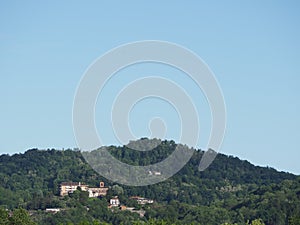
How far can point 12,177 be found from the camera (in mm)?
150250

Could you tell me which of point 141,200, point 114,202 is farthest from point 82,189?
point 141,200

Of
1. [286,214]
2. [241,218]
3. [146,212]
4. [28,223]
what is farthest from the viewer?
[146,212]

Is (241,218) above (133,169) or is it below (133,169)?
below

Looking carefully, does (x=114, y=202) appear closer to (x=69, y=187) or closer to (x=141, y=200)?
(x=141, y=200)

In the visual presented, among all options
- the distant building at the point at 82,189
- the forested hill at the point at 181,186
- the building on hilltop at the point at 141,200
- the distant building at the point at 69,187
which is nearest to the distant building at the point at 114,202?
the forested hill at the point at 181,186

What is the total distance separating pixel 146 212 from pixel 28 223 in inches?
1949

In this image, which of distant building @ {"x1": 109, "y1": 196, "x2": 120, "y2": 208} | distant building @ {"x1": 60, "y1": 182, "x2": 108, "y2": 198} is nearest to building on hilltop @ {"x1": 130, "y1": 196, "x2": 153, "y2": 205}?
distant building @ {"x1": 109, "y1": 196, "x2": 120, "y2": 208}

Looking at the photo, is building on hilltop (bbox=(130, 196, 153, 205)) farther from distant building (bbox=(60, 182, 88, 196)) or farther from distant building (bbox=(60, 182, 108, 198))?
distant building (bbox=(60, 182, 88, 196))

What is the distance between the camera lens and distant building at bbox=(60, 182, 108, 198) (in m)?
124

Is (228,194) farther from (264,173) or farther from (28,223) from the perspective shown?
(28,223)

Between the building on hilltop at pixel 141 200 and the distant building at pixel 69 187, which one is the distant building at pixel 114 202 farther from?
the distant building at pixel 69 187

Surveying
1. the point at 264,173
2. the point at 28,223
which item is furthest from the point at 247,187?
the point at 28,223

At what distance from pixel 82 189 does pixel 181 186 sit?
843 inches

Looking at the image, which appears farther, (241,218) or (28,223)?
(241,218)
